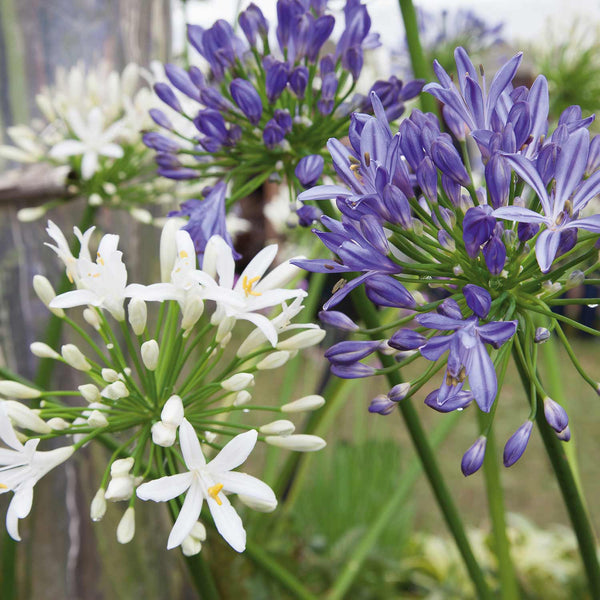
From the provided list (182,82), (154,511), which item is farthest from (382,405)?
(154,511)

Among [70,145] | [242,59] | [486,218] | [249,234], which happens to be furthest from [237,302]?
[249,234]

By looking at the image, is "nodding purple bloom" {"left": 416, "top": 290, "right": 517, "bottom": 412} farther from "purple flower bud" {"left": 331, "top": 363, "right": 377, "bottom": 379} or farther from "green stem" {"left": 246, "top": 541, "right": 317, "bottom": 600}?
"green stem" {"left": 246, "top": 541, "right": 317, "bottom": 600}

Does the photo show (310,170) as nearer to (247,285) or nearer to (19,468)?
(247,285)

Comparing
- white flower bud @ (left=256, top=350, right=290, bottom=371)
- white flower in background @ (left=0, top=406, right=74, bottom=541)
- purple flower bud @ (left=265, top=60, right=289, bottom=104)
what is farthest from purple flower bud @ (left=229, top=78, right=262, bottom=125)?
white flower in background @ (left=0, top=406, right=74, bottom=541)

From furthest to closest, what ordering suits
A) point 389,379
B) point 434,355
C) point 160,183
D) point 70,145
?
point 160,183 < point 70,145 < point 389,379 < point 434,355

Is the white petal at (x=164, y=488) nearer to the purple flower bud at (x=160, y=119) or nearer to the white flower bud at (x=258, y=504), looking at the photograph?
the white flower bud at (x=258, y=504)

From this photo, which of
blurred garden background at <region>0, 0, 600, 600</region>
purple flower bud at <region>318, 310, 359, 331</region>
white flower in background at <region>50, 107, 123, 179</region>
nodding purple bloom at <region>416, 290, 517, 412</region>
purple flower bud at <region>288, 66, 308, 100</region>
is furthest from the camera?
blurred garden background at <region>0, 0, 600, 600</region>

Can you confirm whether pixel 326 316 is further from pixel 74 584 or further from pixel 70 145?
pixel 74 584
